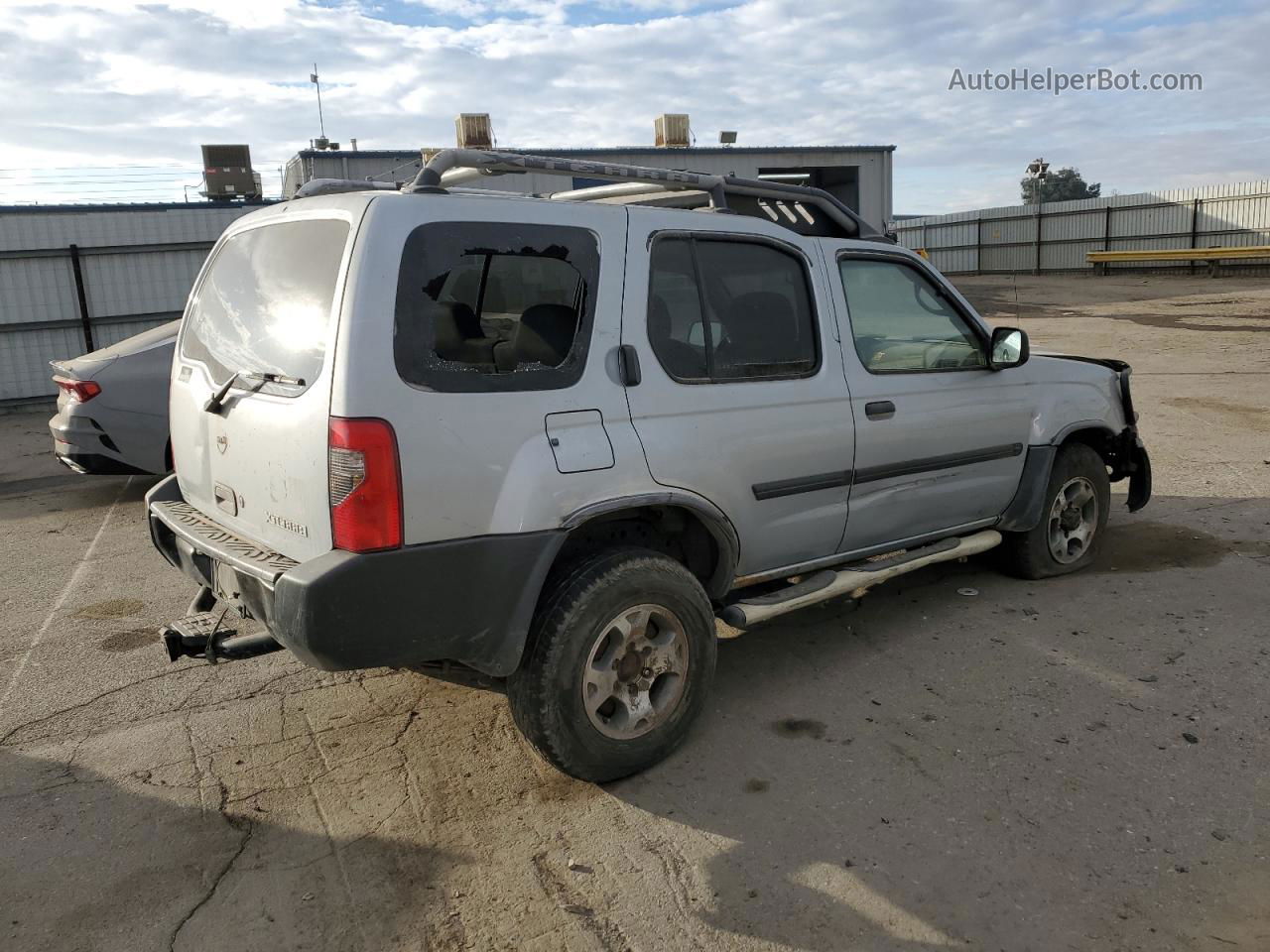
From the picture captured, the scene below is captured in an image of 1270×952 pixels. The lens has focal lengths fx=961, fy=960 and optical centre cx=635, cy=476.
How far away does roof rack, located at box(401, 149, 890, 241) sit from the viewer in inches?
130

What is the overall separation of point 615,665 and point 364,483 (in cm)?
112

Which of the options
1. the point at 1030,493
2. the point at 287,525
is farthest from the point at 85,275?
the point at 1030,493

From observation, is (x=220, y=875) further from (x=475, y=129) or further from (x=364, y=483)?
(x=475, y=129)

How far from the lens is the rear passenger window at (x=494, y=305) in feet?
9.61

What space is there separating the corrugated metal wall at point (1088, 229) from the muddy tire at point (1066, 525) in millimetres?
31164

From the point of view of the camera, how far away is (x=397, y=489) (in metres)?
2.82

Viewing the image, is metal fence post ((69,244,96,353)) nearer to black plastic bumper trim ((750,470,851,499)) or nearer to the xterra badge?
the xterra badge

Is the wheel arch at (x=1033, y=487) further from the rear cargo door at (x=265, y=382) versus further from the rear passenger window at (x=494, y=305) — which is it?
the rear cargo door at (x=265, y=382)

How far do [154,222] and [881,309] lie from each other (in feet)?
46.6

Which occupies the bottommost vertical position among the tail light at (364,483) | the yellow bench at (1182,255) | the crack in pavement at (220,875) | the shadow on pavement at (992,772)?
the shadow on pavement at (992,772)

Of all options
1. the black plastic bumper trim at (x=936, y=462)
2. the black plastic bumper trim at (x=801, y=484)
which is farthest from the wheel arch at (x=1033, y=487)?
the black plastic bumper trim at (x=801, y=484)

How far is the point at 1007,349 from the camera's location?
15.3 ft

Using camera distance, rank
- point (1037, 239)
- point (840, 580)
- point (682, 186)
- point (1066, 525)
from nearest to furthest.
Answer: point (682, 186)
point (840, 580)
point (1066, 525)
point (1037, 239)

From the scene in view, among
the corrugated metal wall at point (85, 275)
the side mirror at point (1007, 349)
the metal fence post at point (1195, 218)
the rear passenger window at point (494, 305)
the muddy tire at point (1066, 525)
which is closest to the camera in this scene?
the rear passenger window at point (494, 305)
